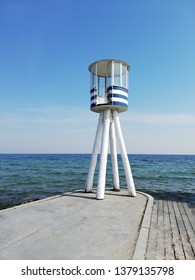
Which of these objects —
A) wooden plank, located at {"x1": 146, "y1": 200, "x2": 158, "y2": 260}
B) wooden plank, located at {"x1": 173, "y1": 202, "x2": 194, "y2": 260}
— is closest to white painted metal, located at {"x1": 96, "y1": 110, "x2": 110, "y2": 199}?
wooden plank, located at {"x1": 146, "y1": 200, "x2": 158, "y2": 260}

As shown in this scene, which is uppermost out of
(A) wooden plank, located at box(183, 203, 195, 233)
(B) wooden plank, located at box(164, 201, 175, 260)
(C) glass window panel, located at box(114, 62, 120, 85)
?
(C) glass window panel, located at box(114, 62, 120, 85)

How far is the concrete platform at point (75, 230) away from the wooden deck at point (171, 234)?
0.89ft

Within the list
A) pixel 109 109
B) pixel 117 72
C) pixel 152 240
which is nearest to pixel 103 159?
pixel 109 109

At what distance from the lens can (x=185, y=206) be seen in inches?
407

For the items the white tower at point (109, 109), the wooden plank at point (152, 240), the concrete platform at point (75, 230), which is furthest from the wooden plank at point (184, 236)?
the white tower at point (109, 109)

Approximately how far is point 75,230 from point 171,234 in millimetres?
2734

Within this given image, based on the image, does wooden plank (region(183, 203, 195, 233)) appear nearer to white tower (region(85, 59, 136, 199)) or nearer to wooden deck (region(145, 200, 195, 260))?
wooden deck (region(145, 200, 195, 260))

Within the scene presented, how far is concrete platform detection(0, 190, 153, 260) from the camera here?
209 inches

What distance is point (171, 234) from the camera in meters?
6.67

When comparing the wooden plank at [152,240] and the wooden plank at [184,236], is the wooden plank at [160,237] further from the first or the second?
the wooden plank at [184,236]

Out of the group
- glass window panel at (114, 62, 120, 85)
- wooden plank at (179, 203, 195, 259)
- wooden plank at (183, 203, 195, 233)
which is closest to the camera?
wooden plank at (179, 203, 195, 259)

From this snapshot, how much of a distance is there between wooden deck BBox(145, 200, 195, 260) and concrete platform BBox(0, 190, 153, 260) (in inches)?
10.6

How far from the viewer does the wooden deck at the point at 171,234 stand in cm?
535

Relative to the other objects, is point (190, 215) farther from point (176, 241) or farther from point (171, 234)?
point (176, 241)
